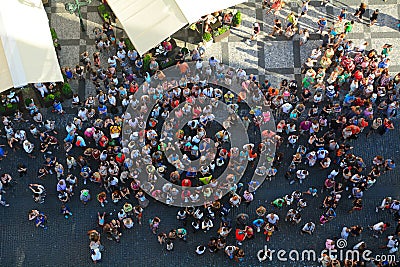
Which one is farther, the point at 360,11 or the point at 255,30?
the point at 360,11

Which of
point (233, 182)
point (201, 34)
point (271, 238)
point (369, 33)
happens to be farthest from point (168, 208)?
point (369, 33)

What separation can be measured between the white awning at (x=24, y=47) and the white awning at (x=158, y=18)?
126 inches

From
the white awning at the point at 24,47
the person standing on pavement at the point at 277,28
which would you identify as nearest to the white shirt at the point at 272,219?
the person standing on pavement at the point at 277,28

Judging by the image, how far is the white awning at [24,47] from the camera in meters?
20.1

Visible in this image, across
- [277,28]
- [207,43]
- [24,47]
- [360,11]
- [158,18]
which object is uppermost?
[158,18]

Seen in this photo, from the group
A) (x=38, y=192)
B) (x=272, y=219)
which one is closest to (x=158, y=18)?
(x=38, y=192)

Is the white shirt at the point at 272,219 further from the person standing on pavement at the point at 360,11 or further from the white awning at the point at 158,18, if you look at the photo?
the person standing on pavement at the point at 360,11

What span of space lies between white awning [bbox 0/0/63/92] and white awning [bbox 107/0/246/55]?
10.5 ft

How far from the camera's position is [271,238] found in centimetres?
1977

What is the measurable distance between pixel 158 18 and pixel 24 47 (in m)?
5.17

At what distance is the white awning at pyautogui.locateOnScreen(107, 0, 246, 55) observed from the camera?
69.4ft

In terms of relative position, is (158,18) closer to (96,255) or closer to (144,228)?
(144,228)

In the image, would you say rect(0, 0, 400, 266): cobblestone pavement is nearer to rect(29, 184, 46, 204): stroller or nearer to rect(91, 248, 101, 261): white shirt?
rect(29, 184, 46, 204): stroller

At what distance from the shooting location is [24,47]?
20.5 meters
